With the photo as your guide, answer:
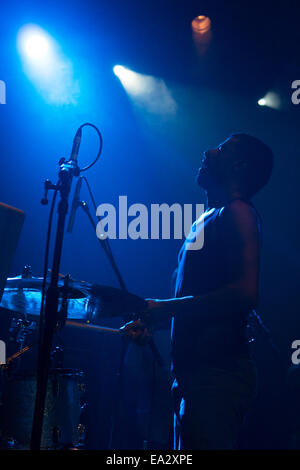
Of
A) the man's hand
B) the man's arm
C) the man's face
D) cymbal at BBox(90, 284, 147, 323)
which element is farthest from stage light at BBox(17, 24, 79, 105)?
the man's hand

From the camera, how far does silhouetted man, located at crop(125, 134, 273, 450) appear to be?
5.44ft

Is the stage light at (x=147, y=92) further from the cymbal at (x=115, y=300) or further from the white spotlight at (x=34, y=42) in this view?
the cymbal at (x=115, y=300)

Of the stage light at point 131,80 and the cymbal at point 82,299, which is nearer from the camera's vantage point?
the cymbal at point 82,299

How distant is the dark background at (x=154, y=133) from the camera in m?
5.07

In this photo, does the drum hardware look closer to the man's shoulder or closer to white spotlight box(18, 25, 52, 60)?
the man's shoulder

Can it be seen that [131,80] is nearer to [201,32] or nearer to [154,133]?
[154,133]

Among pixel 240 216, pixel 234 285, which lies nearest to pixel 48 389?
pixel 234 285

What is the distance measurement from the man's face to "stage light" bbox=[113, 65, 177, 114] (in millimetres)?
3912

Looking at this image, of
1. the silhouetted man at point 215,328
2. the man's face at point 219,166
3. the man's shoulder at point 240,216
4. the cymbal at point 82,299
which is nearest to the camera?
the silhouetted man at point 215,328

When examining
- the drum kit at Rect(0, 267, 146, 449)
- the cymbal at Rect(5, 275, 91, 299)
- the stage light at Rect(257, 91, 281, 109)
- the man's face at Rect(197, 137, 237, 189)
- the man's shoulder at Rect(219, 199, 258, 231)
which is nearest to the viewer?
the man's shoulder at Rect(219, 199, 258, 231)

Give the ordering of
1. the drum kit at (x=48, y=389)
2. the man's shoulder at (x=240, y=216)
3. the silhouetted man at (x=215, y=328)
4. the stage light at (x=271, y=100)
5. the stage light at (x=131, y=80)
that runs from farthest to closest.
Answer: the stage light at (x=131, y=80)
the stage light at (x=271, y=100)
the drum kit at (x=48, y=389)
the man's shoulder at (x=240, y=216)
the silhouetted man at (x=215, y=328)

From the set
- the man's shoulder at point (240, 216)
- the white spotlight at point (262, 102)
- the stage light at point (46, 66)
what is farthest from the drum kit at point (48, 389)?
the white spotlight at point (262, 102)

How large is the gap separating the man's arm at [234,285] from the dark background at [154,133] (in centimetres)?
330

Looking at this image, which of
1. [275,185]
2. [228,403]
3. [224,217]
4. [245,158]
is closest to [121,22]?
[275,185]
